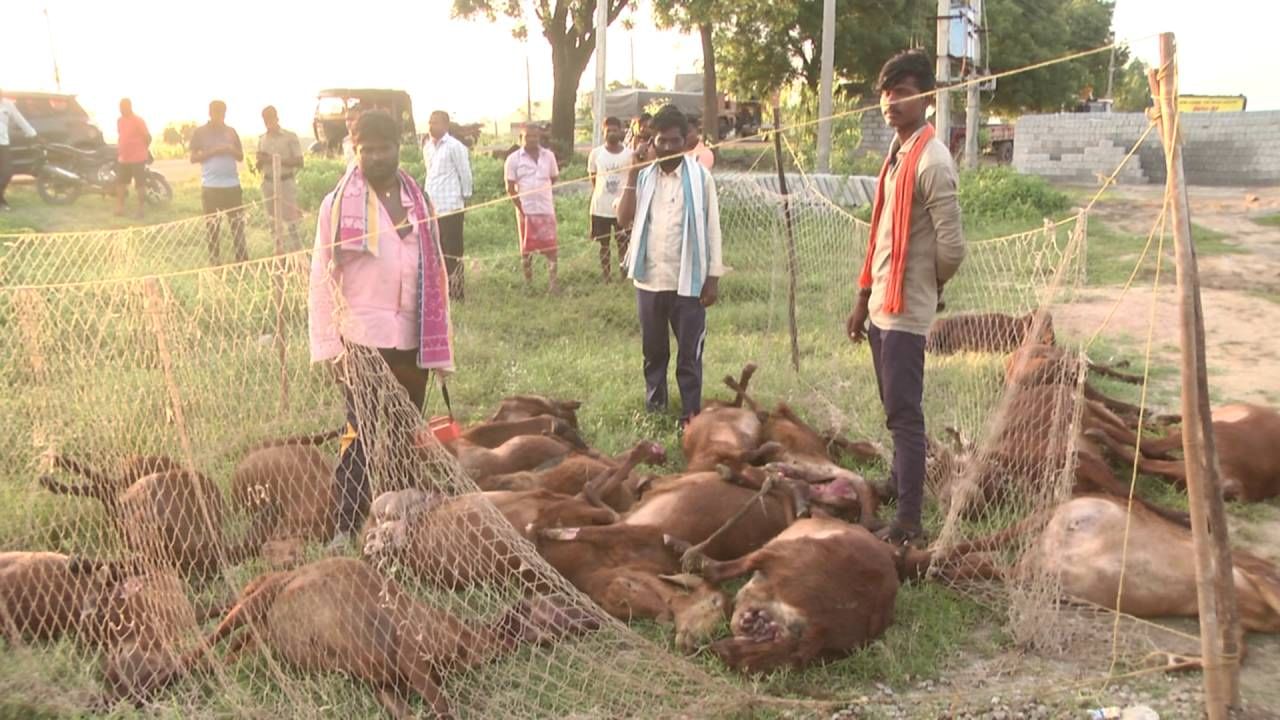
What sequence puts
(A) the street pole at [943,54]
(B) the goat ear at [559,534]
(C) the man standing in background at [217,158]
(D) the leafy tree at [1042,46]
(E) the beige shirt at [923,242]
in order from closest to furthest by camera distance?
(B) the goat ear at [559,534]
(E) the beige shirt at [923,242]
(C) the man standing in background at [217,158]
(A) the street pole at [943,54]
(D) the leafy tree at [1042,46]

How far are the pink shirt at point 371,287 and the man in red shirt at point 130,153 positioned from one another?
9.69 m

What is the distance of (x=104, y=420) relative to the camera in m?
3.60

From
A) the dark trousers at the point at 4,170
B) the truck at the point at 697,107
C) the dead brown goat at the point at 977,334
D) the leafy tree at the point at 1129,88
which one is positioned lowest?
the dead brown goat at the point at 977,334

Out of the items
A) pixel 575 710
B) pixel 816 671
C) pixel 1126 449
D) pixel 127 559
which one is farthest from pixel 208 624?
pixel 1126 449

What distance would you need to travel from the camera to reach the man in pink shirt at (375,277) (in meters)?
3.72

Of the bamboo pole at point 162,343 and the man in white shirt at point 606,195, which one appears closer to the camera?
the bamboo pole at point 162,343

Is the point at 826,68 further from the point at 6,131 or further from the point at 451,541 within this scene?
the point at 451,541

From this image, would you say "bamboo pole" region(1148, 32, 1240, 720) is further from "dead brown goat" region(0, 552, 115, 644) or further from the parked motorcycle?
the parked motorcycle

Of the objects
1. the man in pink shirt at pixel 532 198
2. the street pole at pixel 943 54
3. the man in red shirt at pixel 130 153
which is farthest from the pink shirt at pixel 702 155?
the man in red shirt at pixel 130 153

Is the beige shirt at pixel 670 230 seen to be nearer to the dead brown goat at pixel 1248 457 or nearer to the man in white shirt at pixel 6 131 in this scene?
the dead brown goat at pixel 1248 457

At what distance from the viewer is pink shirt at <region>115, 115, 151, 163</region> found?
39.3ft

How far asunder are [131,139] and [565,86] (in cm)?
857

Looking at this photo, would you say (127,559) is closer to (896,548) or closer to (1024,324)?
(896,548)

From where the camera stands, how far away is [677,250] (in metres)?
5.19
